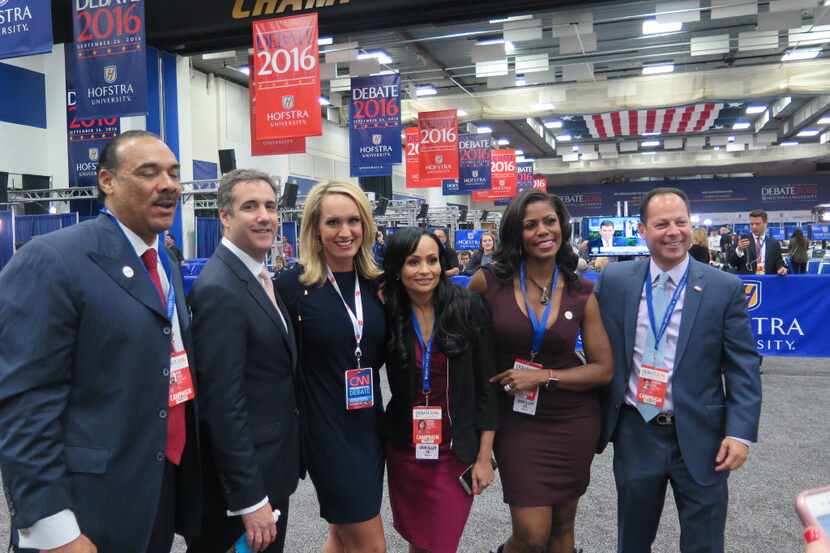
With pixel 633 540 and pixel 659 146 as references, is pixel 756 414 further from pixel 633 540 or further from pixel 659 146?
pixel 659 146

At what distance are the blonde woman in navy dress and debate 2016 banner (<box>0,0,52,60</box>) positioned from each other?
14.3 feet

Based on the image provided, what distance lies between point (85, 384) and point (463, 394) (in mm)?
1114

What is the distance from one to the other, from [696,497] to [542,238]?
0.95 metres

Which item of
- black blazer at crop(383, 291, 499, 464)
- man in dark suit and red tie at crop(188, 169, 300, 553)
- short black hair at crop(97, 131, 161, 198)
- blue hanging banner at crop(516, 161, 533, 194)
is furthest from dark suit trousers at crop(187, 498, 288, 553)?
blue hanging banner at crop(516, 161, 533, 194)

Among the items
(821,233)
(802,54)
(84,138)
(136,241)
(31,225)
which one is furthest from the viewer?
(821,233)

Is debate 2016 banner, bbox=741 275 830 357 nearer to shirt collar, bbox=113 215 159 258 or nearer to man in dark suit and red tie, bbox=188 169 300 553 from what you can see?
man in dark suit and red tie, bbox=188 169 300 553

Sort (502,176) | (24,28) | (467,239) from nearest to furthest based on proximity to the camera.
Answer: (24,28)
(467,239)
(502,176)

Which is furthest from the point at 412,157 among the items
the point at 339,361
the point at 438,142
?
the point at 339,361

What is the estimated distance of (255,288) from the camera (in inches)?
68.8

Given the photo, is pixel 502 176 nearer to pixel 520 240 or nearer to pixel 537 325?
pixel 520 240

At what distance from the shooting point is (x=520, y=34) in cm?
949

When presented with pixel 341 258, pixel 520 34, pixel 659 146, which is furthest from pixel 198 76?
pixel 659 146

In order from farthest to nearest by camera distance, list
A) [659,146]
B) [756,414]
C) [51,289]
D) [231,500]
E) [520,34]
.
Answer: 1. [659,146]
2. [520,34]
3. [756,414]
4. [231,500]
5. [51,289]

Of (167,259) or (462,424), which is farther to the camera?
(462,424)
